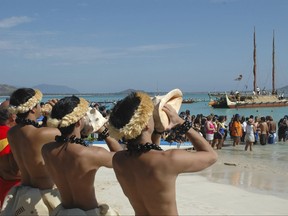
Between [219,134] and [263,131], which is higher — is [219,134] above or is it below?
above

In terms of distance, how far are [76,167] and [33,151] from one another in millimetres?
769

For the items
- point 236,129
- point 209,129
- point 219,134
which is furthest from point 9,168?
point 236,129

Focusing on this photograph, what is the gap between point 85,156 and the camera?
3.17m

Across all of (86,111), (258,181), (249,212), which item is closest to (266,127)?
(258,181)

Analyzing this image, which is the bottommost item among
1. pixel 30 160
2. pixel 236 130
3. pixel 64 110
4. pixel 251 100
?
pixel 251 100

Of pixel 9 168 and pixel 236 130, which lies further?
pixel 236 130

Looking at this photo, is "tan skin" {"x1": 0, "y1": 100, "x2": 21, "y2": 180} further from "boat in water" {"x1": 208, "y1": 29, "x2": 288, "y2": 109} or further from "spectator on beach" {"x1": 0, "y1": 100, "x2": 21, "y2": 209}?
"boat in water" {"x1": 208, "y1": 29, "x2": 288, "y2": 109}

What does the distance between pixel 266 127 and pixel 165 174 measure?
55.8 feet

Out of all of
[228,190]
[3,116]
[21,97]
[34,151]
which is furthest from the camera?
[228,190]

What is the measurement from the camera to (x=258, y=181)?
34.4 ft

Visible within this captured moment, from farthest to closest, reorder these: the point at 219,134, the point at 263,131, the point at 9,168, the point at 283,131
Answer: the point at 283,131 < the point at 263,131 < the point at 219,134 < the point at 9,168

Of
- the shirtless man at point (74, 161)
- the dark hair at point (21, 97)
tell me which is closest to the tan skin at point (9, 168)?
the dark hair at point (21, 97)

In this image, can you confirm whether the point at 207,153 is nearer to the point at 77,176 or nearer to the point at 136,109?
the point at 136,109

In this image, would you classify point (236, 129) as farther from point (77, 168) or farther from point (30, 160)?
point (77, 168)
